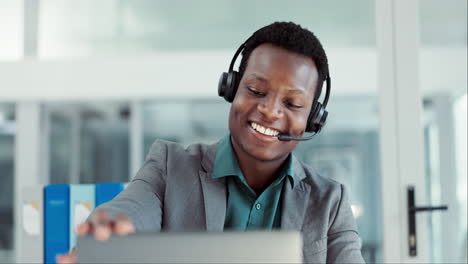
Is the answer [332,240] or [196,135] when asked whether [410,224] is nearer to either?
[332,240]

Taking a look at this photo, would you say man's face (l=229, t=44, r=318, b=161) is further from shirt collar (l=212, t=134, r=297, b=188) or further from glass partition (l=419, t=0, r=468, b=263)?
glass partition (l=419, t=0, r=468, b=263)

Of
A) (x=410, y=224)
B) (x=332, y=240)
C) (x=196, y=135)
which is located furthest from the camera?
(x=196, y=135)

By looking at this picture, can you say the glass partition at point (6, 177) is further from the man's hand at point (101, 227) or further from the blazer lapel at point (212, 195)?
the man's hand at point (101, 227)

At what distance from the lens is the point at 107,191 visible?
9.91 feet

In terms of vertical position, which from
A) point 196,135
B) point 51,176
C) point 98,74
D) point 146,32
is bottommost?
point 51,176

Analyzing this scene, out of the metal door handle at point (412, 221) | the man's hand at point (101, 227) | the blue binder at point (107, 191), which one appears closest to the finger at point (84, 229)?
the man's hand at point (101, 227)

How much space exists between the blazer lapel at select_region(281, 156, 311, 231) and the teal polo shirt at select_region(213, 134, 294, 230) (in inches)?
0.6

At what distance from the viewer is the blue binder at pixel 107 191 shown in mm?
2986

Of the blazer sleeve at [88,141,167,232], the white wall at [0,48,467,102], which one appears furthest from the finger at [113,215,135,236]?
the white wall at [0,48,467,102]

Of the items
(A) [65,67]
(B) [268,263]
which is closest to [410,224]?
(B) [268,263]

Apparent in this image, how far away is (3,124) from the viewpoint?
5613mm

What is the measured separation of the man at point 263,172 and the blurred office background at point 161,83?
3.84ft

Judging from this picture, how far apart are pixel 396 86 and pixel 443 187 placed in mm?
436

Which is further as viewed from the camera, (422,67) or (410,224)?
(422,67)
